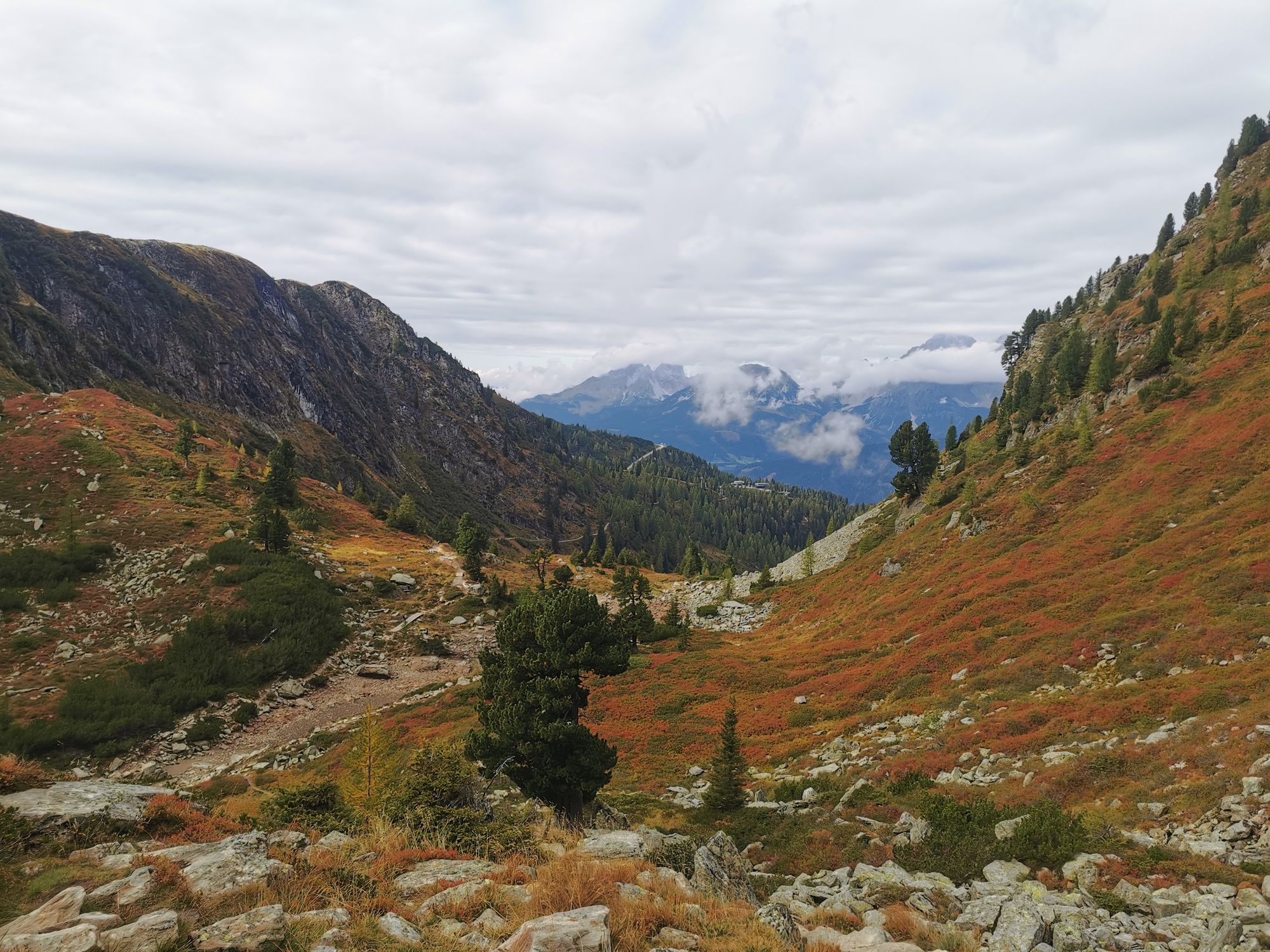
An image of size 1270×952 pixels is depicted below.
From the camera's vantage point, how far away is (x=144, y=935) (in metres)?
7.43

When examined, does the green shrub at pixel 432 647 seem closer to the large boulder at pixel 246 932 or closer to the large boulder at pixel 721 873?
the large boulder at pixel 721 873

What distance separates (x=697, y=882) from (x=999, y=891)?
7241 millimetres

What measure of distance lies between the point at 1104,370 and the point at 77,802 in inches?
3677

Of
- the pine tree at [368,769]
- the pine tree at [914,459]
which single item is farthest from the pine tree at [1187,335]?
the pine tree at [368,769]

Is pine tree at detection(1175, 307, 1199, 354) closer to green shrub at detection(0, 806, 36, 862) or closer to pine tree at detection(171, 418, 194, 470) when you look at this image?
green shrub at detection(0, 806, 36, 862)

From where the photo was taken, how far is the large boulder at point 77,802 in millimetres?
10773

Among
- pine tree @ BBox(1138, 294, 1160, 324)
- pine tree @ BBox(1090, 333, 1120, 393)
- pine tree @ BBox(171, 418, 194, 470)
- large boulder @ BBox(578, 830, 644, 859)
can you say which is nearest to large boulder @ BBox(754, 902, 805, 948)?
large boulder @ BBox(578, 830, 644, 859)

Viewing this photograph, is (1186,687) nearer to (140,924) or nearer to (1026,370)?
(140,924)

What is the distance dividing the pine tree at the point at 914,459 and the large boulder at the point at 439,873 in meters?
91.6

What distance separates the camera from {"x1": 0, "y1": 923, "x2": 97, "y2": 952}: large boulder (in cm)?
682

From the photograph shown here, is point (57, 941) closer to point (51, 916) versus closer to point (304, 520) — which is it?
point (51, 916)

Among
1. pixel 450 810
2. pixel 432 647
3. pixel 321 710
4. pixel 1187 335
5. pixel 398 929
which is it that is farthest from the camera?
pixel 1187 335

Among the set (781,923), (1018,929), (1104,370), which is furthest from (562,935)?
(1104,370)

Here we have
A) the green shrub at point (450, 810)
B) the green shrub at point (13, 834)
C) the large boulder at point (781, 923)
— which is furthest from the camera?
the green shrub at point (450, 810)
